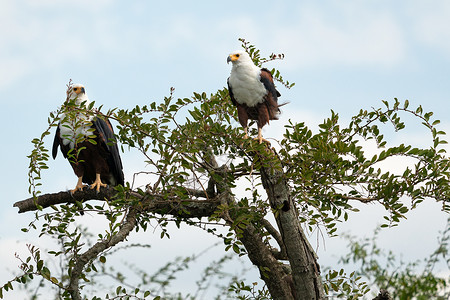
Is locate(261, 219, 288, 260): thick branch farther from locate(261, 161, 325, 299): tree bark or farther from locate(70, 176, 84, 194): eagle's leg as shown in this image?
locate(70, 176, 84, 194): eagle's leg

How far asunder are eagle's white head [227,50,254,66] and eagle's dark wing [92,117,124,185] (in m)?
1.30

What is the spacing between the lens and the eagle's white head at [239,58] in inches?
203

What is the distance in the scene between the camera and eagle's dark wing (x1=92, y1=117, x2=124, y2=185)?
5.12 metres

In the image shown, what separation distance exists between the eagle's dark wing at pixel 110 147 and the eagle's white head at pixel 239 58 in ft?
4.27

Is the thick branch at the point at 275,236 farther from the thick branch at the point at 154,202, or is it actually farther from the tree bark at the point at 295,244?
the thick branch at the point at 154,202

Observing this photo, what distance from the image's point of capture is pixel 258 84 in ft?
16.5

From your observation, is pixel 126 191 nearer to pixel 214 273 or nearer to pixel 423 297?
pixel 214 273

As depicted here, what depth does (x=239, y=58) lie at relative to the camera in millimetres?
5188

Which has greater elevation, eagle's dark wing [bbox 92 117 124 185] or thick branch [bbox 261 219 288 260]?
eagle's dark wing [bbox 92 117 124 185]

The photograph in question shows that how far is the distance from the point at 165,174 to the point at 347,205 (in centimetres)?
136

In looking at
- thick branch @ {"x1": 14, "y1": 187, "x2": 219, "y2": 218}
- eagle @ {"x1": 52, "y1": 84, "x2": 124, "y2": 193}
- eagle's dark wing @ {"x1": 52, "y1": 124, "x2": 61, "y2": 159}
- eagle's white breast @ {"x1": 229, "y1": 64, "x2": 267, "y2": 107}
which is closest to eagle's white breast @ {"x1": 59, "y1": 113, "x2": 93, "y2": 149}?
eagle @ {"x1": 52, "y1": 84, "x2": 124, "y2": 193}

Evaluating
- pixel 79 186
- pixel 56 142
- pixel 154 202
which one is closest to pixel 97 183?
pixel 79 186

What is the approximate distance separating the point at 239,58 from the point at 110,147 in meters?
1.47

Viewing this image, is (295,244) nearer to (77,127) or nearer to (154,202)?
(154,202)
